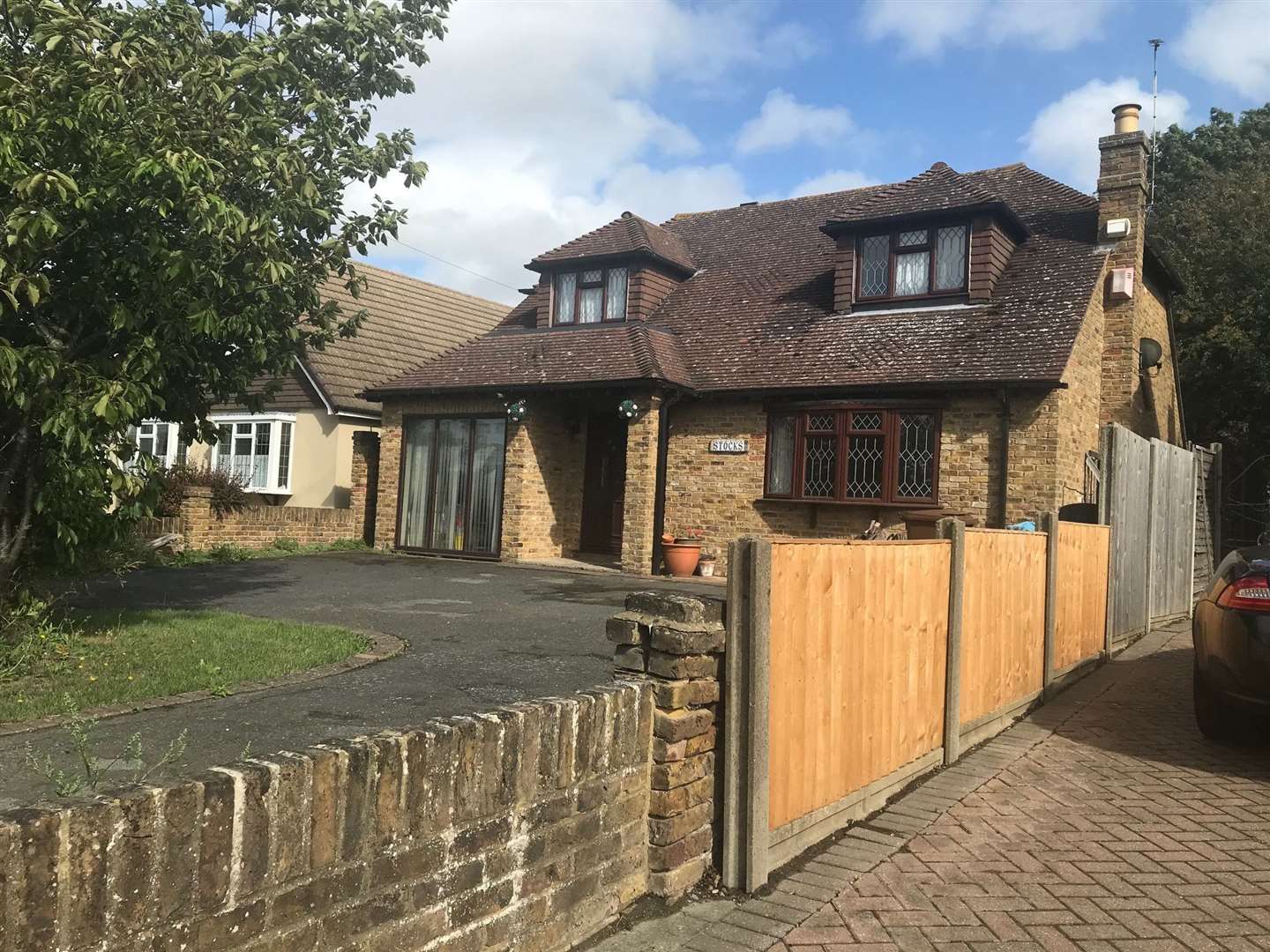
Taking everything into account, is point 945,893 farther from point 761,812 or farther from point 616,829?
point 616,829

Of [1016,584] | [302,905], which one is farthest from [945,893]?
[1016,584]

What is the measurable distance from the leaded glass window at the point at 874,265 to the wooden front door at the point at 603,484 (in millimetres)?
5128

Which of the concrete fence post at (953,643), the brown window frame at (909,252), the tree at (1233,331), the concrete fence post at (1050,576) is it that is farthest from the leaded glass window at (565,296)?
the concrete fence post at (953,643)

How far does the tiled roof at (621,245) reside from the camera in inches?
782

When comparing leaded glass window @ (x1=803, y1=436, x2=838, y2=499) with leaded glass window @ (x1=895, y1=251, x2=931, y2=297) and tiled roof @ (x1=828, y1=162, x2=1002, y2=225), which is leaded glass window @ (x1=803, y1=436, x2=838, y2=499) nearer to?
leaded glass window @ (x1=895, y1=251, x2=931, y2=297)

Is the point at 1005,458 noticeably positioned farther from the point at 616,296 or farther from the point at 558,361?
the point at 616,296

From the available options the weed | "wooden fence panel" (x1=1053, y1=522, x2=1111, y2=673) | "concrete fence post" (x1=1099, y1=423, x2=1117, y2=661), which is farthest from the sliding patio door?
the weed

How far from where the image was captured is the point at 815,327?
17.7 meters

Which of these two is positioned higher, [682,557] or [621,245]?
[621,245]

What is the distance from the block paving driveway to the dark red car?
0.87 feet

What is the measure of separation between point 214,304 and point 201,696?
303 centimetres

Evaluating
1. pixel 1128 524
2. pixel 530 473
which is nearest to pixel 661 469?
pixel 530 473

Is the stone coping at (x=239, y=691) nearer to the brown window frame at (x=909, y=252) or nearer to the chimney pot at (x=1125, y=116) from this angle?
the brown window frame at (x=909, y=252)

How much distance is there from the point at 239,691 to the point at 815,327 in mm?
13039
